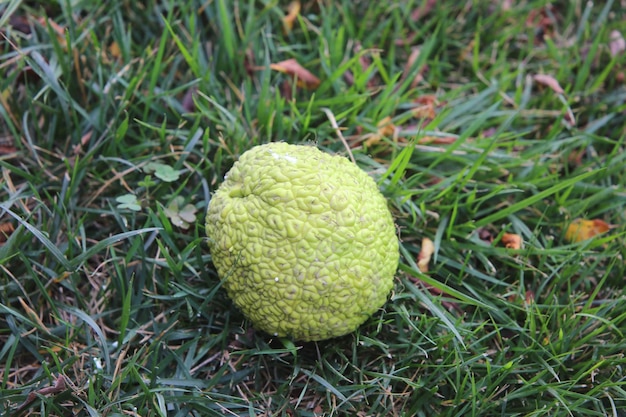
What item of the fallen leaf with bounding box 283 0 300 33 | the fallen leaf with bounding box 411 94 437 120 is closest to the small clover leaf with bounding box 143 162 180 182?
the fallen leaf with bounding box 283 0 300 33

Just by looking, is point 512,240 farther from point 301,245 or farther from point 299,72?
point 299,72

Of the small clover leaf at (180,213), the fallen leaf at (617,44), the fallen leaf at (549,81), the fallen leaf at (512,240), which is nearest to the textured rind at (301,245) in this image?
the small clover leaf at (180,213)

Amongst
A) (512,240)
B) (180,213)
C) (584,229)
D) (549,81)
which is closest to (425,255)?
(512,240)

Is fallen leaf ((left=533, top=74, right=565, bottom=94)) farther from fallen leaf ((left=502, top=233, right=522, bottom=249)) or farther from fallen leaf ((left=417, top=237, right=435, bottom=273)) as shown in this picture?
fallen leaf ((left=417, top=237, right=435, bottom=273))

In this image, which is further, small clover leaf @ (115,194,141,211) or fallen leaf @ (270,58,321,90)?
fallen leaf @ (270,58,321,90)

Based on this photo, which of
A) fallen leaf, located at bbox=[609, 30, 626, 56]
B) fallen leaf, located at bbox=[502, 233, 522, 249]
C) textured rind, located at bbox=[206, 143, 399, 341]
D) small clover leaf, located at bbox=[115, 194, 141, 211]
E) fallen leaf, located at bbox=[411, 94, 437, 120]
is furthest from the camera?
fallen leaf, located at bbox=[609, 30, 626, 56]

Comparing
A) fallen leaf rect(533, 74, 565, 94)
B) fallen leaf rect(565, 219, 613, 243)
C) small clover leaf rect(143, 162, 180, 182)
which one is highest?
small clover leaf rect(143, 162, 180, 182)
